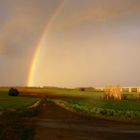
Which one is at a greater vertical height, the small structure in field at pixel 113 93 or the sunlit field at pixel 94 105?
the small structure in field at pixel 113 93

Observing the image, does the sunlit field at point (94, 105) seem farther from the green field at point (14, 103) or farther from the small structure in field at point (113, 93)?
the small structure in field at point (113, 93)

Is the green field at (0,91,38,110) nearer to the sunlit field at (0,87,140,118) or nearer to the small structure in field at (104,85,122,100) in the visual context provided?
the sunlit field at (0,87,140,118)

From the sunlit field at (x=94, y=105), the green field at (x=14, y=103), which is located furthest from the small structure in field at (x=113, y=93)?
the green field at (x=14, y=103)

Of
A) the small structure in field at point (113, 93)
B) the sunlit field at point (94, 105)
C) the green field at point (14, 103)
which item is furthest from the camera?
the small structure in field at point (113, 93)

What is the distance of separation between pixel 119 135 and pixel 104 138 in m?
2.32

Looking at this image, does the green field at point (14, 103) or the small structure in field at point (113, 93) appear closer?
the green field at point (14, 103)

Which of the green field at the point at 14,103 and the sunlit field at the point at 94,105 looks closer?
the sunlit field at the point at 94,105

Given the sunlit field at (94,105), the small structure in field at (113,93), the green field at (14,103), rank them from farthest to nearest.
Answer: the small structure in field at (113,93) → the green field at (14,103) → the sunlit field at (94,105)

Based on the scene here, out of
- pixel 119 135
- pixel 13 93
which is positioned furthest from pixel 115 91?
pixel 119 135

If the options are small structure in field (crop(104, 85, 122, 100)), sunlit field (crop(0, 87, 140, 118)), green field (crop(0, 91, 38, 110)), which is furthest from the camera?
small structure in field (crop(104, 85, 122, 100))

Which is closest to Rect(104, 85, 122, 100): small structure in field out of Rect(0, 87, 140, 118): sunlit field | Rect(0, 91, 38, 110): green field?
Rect(0, 87, 140, 118): sunlit field

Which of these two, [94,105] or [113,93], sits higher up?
[113,93]

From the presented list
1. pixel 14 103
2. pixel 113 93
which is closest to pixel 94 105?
pixel 14 103

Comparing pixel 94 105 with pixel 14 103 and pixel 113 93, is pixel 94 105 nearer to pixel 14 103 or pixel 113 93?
pixel 14 103
